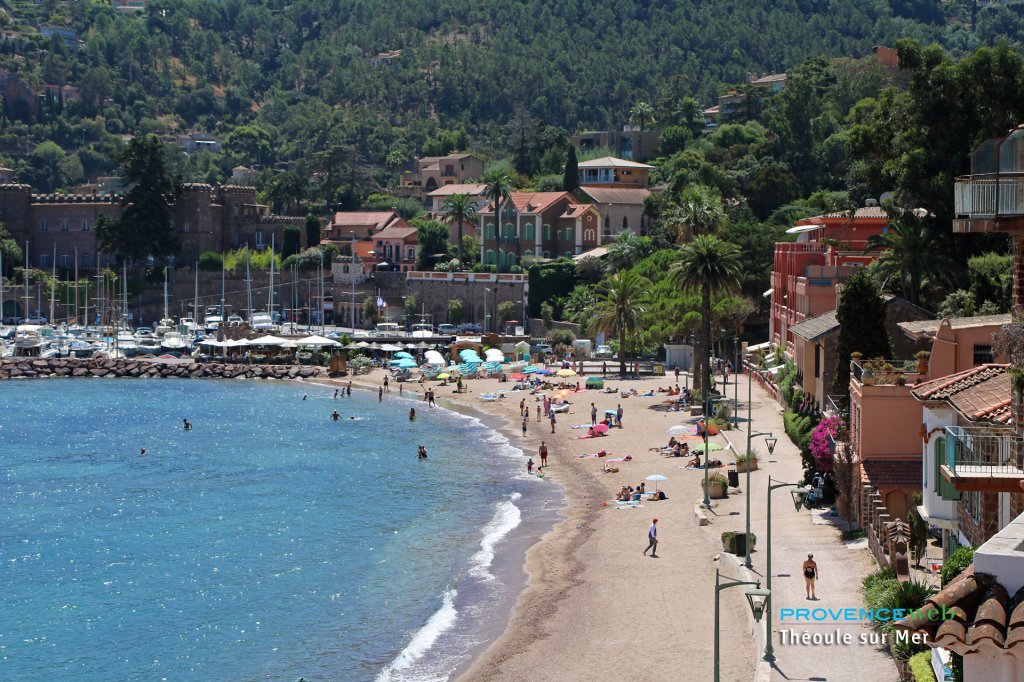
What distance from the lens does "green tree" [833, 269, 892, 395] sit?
1654 inches

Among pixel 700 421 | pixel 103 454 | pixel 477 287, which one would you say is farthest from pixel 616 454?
pixel 477 287

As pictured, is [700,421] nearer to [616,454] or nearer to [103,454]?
[616,454]

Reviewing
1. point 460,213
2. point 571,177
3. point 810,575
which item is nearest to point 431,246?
point 460,213

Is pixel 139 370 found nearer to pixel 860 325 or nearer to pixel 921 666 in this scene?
pixel 860 325

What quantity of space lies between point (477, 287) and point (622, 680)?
82.0 metres

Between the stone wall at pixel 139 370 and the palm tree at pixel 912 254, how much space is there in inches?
2138

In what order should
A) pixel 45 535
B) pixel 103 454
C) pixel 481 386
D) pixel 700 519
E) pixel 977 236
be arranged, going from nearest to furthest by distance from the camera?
pixel 700 519 < pixel 45 535 < pixel 977 236 < pixel 103 454 < pixel 481 386

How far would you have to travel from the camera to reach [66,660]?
32625 millimetres

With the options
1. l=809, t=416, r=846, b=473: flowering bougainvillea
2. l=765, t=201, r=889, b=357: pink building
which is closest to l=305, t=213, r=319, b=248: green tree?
l=765, t=201, r=889, b=357: pink building

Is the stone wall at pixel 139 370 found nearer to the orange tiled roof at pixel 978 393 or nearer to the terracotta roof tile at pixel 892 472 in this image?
the terracotta roof tile at pixel 892 472

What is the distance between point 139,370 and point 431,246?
3027 centimetres

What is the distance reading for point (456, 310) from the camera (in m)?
110

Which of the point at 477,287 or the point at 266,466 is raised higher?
the point at 477,287

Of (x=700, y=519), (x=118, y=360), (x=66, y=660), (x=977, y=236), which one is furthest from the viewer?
(x=118, y=360)
